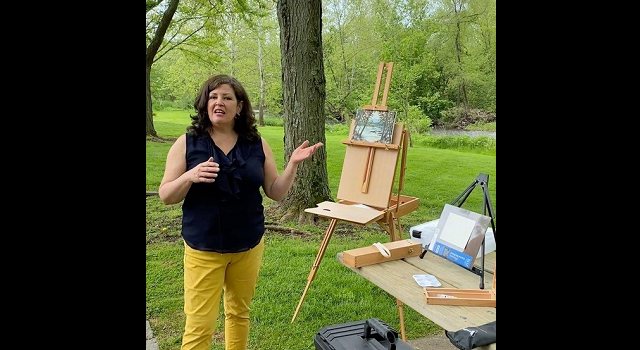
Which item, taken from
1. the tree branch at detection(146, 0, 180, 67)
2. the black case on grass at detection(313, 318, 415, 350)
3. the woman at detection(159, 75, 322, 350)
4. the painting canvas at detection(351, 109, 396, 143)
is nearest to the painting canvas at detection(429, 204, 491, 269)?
the black case on grass at detection(313, 318, 415, 350)

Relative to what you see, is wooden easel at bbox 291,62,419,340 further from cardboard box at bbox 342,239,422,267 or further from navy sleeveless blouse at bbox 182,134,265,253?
navy sleeveless blouse at bbox 182,134,265,253

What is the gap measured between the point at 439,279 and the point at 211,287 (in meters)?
0.94

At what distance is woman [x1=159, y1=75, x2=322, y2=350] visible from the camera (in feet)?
5.64

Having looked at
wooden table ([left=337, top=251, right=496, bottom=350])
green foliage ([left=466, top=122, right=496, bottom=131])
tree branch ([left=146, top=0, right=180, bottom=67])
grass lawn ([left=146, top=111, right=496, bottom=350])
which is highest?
tree branch ([left=146, top=0, right=180, bottom=67])

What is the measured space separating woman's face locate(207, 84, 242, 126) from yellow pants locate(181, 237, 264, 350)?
503mm

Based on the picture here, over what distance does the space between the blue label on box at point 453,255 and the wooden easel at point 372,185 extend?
0.43 m

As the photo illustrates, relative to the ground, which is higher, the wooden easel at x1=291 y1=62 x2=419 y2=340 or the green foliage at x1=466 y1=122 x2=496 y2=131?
the green foliage at x1=466 y1=122 x2=496 y2=131

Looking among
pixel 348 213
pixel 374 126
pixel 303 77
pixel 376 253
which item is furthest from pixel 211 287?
pixel 303 77

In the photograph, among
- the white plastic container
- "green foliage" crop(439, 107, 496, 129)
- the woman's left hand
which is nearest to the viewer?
the woman's left hand

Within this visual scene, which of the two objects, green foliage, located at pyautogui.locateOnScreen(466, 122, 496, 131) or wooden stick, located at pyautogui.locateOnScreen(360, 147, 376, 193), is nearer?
wooden stick, located at pyautogui.locateOnScreen(360, 147, 376, 193)

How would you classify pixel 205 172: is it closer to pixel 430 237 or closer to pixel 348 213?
pixel 348 213

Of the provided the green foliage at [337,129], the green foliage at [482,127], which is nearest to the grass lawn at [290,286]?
the green foliage at [482,127]

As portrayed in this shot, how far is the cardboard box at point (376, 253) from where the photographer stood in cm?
209
